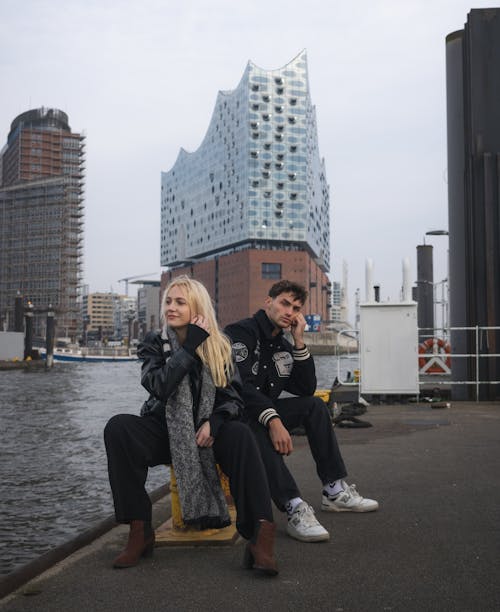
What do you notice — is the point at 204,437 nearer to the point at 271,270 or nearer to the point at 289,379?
the point at 289,379

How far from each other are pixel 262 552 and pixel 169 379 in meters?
0.94

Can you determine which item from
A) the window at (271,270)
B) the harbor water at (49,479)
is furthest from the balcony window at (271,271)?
the harbor water at (49,479)

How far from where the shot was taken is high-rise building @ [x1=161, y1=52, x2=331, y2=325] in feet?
323

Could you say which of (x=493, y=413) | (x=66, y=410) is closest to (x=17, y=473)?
(x=493, y=413)

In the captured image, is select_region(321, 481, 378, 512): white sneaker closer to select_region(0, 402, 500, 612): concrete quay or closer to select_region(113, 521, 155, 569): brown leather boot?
select_region(0, 402, 500, 612): concrete quay

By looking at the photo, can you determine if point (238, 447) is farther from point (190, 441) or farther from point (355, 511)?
point (355, 511)

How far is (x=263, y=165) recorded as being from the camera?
98.5m

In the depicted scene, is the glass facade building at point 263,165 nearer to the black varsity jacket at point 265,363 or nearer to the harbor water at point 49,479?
the harbor water at point 49,479

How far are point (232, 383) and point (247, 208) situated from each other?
95.7m

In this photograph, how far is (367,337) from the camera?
1148 cm

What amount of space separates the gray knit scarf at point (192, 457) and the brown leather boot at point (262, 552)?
1.33 feet

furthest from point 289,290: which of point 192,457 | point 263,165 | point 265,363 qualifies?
point 263,165

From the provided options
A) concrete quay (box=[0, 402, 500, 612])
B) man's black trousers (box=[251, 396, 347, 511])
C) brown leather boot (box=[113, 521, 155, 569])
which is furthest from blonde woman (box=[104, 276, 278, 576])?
man's black trousers (box=[251, 396, 347, 511])

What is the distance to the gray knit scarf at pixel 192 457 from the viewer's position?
3.32 metres
